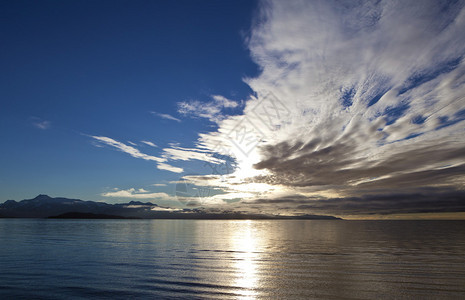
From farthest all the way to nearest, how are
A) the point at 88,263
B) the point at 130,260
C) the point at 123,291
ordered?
the point at 130,260 < the point at 88,263 < the point at 123,291

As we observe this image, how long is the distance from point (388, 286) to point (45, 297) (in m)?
22.5

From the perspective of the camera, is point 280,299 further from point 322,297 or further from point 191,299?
point 191,299

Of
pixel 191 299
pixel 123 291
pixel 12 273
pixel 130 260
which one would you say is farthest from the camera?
pixel 130 260

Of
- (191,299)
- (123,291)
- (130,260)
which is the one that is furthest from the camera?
(130,260)

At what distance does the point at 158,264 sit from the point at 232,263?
7667 millimetres

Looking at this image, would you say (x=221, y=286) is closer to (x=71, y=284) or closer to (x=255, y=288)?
(x=255, y=288)

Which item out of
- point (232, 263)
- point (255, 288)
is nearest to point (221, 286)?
point (255, 288)

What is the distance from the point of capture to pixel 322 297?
16.4m

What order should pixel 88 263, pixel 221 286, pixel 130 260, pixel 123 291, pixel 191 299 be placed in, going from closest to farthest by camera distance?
pixel 191 299, pixel 123 291, pixel 221 286, pixel 88 263, pixel 130 260

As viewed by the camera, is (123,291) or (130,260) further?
(130,260)

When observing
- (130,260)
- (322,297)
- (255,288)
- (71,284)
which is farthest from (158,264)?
(322,297)

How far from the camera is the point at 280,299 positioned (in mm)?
16188

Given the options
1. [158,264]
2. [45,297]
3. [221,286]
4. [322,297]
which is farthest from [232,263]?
[45,297]

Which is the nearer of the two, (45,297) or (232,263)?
(45,297)
